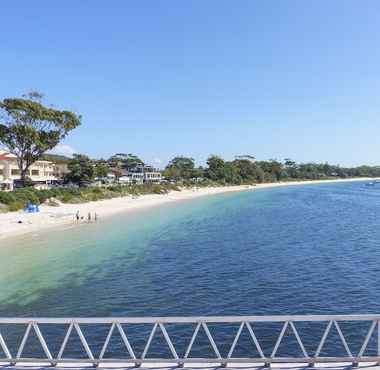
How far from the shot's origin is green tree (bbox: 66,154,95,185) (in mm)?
105688

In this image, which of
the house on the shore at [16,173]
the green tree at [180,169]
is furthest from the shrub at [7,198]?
the green tree at [180,169]

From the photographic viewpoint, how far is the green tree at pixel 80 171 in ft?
347

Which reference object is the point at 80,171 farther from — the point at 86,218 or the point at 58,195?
the point at 86,218

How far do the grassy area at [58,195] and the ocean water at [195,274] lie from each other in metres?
15.9

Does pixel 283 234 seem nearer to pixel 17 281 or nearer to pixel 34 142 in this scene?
pixel 17 281

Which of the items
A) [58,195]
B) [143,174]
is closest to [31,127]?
[58,195]

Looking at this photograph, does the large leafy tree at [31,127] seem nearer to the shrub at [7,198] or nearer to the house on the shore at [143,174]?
the shrub at [7,198]

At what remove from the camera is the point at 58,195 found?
255ft

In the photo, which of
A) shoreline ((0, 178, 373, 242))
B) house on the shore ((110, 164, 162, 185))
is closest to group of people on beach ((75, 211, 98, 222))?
shoreline ((0, 178, 373, 242))

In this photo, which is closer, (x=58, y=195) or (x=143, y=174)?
(x=58, y=195)

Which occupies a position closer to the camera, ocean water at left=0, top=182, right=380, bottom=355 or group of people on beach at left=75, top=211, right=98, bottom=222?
ocean water at left=0, top=182, right=380, bottom=355

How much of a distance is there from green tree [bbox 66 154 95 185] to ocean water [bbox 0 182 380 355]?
2219 inches

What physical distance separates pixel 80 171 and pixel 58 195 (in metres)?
28.6

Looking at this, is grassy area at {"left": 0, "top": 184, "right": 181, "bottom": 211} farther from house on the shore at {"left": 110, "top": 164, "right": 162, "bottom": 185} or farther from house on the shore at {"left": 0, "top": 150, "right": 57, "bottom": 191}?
house on the shore at {"left": 110, "top": 164, "right": 162, "bottom": 185}
